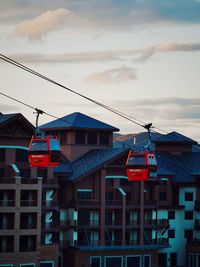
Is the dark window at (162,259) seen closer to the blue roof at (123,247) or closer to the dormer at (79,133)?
the blue roof at (123,247)

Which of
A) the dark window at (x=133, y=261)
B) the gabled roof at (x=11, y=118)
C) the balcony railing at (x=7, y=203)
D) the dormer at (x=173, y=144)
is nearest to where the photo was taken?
the balcony railing at (x=7, y=203)

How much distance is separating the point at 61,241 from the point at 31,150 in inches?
979

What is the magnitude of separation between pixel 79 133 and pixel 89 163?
602 centimetres

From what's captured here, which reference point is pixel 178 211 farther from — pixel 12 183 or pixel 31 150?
pixel 31 150

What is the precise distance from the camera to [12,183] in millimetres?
91000

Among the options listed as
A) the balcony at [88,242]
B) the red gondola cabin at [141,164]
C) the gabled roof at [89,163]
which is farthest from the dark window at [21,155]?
the red gondola cabin at [141,164]

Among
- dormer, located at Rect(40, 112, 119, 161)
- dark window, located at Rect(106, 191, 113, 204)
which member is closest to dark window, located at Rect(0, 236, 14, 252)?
dark window, located at Rect(106, 191, 113, 204)

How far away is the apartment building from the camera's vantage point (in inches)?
3573

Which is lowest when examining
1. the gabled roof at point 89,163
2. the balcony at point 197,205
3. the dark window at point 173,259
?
the dark window at point 173,259

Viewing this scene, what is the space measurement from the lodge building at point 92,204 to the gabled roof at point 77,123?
0.43 ft

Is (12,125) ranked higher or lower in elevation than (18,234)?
higher

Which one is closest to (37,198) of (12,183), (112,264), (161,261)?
(12,183)

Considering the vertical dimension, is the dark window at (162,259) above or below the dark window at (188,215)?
below

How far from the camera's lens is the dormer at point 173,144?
117 meters
